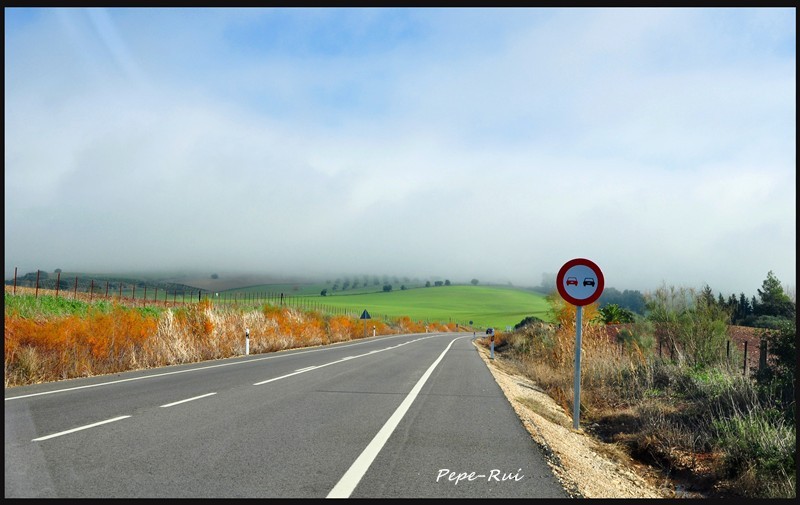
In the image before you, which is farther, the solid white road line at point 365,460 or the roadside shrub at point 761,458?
the roadside shrub at point 761,458

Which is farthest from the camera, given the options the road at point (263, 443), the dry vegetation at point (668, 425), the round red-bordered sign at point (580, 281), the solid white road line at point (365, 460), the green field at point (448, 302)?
the green field at point (448, 302)

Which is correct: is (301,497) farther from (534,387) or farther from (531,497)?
(534,387)

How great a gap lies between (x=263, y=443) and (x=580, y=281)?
5492 mm

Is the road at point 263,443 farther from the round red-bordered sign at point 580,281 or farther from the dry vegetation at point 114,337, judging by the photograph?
the round red-bordered sign at point 580,281

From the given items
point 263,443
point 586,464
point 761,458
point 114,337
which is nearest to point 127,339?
point 114,337

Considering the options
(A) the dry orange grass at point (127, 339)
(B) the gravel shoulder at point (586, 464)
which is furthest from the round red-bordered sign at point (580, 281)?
(A) the dry orange grass at point (127, 339)

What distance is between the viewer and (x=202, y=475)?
5.73m

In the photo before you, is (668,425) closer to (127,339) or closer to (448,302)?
(127,339)

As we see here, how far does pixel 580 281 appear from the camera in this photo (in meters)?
9.65

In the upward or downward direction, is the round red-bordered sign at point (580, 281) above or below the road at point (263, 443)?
above

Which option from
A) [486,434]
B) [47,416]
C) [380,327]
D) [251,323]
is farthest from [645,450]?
[380,327]

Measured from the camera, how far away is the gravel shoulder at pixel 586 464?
6.18 meters

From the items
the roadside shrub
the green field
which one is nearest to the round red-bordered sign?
the roadside shrub

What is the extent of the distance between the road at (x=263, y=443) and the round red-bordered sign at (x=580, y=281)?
2250mm
